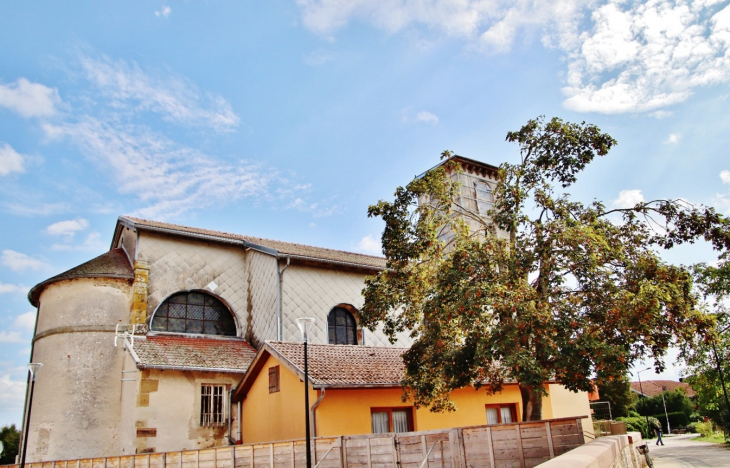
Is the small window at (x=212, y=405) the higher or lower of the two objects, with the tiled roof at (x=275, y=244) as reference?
lower

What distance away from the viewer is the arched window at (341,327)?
2334 cm

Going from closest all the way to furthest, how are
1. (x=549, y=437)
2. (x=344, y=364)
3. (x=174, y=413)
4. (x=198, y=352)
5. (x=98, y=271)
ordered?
(x=549, y=437), (x=344, y=364), (x=174, y=413), (x=198, y=352), (x=98, y=271)

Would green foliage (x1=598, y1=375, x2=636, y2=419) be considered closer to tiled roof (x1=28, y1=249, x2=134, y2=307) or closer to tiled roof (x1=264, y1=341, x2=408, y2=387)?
tiled roof (x1=264, y1=341, x2=408, y2=387)

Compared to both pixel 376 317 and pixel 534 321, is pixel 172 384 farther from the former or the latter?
pixel 534 321

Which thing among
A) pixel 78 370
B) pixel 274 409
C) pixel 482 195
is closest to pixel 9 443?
pixel 78 370

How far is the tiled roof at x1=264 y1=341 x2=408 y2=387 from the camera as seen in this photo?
587 inches

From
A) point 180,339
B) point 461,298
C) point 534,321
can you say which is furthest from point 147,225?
point 534,321

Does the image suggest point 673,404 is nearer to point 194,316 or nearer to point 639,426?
point 639,426

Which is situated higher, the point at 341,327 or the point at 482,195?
the point at 482,195

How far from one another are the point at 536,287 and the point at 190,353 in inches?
484

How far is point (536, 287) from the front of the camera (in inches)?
508

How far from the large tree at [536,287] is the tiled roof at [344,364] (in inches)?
64.1

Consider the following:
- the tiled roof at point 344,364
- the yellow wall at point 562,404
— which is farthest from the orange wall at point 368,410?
the yellow wall at point 562,404

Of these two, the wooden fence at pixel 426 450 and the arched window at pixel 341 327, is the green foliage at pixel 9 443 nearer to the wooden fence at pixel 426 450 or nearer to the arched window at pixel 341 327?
the arched window at pixel 341 327
